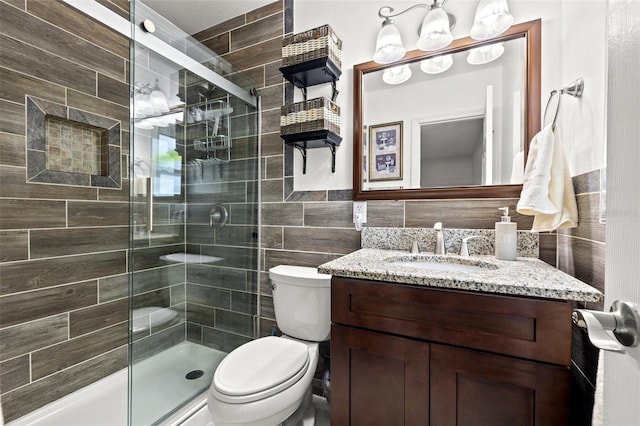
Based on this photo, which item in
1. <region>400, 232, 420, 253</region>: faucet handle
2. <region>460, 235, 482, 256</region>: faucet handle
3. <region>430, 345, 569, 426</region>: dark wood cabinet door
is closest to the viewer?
<region>430, 345, 569, 426</region>: dark wood cabinet door

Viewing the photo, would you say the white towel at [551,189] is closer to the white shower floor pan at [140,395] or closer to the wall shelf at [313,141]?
the wall shelf at [313,141]

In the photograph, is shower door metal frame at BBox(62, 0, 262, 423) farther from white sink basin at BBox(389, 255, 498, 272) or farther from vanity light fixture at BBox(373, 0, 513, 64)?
white sink basin at BBox(389, 255, 498, 272)

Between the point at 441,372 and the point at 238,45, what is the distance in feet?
7.45

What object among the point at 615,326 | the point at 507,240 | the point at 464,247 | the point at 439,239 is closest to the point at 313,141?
the point at 439,239

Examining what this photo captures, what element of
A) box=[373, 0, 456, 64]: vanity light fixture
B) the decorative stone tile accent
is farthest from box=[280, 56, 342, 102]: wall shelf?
the decorative stone tile accent

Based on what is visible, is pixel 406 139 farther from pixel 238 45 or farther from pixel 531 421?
pixel 238 45

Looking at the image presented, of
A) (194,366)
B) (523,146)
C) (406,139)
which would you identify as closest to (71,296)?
(194,366)

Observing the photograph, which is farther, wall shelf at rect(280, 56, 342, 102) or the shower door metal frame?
wall shelf at rect(280, 56, 342, 102)

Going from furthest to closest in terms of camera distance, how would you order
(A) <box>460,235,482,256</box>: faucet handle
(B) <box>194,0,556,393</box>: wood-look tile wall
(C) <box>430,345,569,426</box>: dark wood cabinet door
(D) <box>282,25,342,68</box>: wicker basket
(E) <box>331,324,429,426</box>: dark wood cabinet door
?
1. (B) <box>194,0,556,393</box>: wood-look tile wall
2. (D) <box>282,25,342,68</box>: wicker basket
3. (A) <box>460,235,482,256</box>: faucet handle
4. (E) <box>331,324,429,426</box>: dark wood cabinet door
5. (C) <box>430,345,569,426</box>: dark wood cabinet door

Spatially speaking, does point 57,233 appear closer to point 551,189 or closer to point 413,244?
point 413,244

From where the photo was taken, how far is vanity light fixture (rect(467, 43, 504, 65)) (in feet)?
4.19

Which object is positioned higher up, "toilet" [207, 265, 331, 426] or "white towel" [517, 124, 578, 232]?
"white towel" [517, 124, 578, 232]

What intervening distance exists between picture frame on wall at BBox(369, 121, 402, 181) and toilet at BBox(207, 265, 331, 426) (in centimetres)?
66

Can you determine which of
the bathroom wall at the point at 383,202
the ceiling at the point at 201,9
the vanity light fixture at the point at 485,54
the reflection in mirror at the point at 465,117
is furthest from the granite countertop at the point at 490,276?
the ceiling at the point at 201,9
